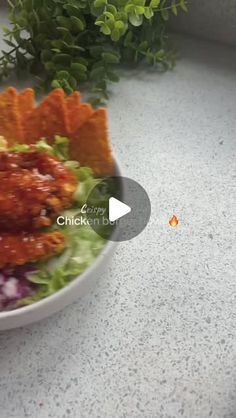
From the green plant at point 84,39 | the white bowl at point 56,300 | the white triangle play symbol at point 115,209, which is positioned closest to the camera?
the white bowl at point 56,300

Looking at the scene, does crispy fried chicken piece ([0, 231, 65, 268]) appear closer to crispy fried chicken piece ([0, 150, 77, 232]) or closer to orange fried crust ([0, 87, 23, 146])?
crispy fried chicken piece ([0, 150, 77, 232])

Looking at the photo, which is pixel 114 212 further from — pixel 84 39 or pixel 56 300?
pixel 84 39

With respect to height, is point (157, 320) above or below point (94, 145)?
below

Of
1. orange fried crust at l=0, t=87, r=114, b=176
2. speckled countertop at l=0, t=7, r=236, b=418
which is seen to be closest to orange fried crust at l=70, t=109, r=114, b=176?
orange fried crust at l=0, t=87, r=114, b=176

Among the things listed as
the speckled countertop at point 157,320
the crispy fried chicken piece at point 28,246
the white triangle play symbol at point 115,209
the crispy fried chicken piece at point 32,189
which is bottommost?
the speckled countertop at point 157,320

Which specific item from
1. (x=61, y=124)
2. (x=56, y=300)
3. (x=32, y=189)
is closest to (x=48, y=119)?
(x=61, y=124)

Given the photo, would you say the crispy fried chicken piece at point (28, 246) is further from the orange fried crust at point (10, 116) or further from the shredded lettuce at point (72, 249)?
the orange fried crust at point (10, 116)

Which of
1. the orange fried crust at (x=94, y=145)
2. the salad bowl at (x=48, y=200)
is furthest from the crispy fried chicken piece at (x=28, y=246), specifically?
the orange fried crust at (x=94, y=145)
